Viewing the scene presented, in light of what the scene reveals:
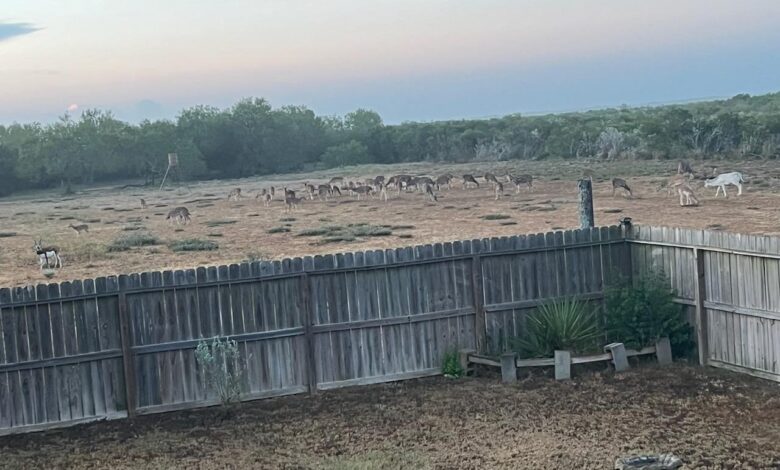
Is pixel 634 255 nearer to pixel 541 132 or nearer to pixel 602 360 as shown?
pixel 602 360

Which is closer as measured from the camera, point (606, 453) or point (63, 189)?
Result: point (606, 453)

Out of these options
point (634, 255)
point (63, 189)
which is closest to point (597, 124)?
point (63, 189)

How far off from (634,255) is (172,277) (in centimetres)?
610

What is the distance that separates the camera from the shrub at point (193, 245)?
85.6ft

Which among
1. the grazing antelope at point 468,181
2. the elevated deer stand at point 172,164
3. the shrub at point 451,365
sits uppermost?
the elevated deer stand at point 172,164

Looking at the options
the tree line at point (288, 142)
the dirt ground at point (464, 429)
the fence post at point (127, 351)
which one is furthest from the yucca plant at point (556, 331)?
the tree line at point (288, 142)

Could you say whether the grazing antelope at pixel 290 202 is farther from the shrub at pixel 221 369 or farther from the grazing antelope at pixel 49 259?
the shrub at pixel 221 369

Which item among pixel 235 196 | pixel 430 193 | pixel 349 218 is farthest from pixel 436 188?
pixel 349 218

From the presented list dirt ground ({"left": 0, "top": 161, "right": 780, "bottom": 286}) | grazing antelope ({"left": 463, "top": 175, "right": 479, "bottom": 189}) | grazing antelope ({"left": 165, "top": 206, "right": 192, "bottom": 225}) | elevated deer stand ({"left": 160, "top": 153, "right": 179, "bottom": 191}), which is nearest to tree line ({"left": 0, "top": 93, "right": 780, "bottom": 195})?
elevated deer stand ({"left": 160, "top": 153, "right": 179, "bottom": 191})

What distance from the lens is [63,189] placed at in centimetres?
7219

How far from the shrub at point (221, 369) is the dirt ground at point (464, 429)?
0.78 ft

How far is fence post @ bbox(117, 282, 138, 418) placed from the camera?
34.3 ft

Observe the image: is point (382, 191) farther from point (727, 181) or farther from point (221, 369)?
point (221, 369)

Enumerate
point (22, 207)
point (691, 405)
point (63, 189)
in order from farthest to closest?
point (63, 189)
point (22, 207)
point (691, 405)
